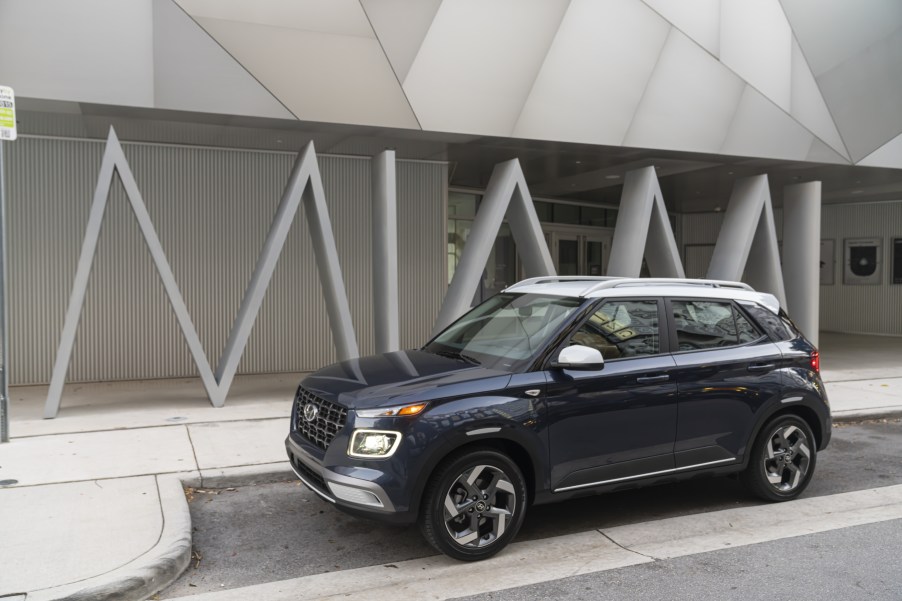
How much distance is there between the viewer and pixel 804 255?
537 inches

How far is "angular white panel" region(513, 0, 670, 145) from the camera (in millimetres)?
10578

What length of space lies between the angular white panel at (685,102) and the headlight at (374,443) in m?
7.87

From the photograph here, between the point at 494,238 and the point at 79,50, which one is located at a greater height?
the point at 79,50

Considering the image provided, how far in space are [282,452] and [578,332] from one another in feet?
11.1

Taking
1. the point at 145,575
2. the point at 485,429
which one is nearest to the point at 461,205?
the point at 485,429

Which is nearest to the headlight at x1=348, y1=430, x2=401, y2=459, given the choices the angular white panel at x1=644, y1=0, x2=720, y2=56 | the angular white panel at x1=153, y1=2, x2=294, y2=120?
the angular white panel at x1=153, y1=2, x2=294, y2=120

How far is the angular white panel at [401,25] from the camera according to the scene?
30.8ft

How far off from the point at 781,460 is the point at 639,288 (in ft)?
6.20

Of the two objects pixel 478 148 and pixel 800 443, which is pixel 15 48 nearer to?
pixel 478 148

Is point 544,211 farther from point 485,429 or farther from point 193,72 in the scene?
point 485,429

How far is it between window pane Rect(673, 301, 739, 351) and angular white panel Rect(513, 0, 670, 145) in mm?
5170

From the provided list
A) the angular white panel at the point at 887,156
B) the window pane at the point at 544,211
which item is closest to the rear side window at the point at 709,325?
the angular white panel at the point at 887,156

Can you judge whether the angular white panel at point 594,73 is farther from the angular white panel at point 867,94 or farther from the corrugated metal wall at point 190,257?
the angular white panel at point 867,94

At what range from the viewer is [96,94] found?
27.1 feet
